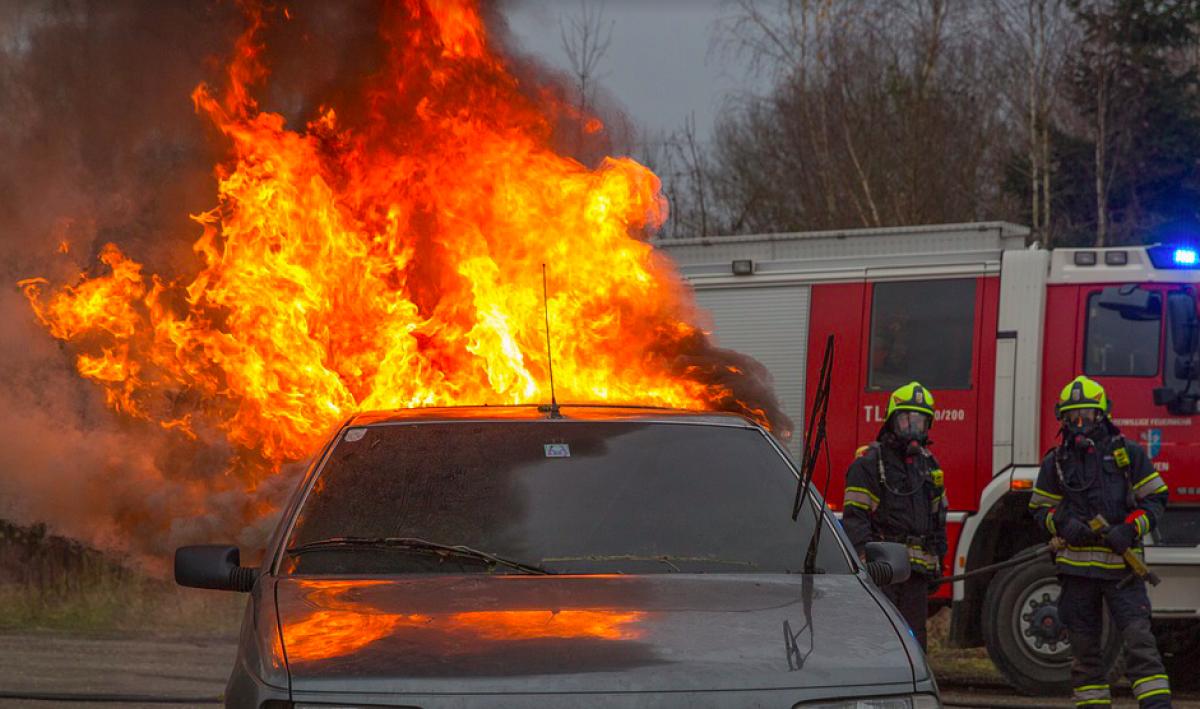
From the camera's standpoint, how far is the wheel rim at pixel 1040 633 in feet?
36.7

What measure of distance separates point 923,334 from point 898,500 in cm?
292

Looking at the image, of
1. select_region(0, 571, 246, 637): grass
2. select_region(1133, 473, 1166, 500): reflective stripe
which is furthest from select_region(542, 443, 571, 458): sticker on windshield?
select_region(0, 571, 246, 637): grass

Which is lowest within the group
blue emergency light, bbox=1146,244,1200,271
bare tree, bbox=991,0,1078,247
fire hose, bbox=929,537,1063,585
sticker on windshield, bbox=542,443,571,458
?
fire hose, bbox=929,537,1063,585

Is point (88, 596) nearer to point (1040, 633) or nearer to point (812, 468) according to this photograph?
point (1040, 633)

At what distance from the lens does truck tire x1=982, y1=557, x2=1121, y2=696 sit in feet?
36.6

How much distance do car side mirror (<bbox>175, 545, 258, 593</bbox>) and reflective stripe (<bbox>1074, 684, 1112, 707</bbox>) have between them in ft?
16.6

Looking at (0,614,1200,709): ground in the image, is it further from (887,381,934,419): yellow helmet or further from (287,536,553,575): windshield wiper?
(287,536,553,575): windshield wiper

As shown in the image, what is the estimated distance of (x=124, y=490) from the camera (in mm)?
12359

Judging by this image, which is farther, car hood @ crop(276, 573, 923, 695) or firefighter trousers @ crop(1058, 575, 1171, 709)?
firefighter trousers @ crop(1058, 575, 1171, 709)

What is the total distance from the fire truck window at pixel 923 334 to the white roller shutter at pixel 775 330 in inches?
23.7

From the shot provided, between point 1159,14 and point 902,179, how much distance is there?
4.79 metres

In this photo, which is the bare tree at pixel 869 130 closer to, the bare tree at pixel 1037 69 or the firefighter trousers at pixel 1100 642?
the bare tree at pixel 1037 69

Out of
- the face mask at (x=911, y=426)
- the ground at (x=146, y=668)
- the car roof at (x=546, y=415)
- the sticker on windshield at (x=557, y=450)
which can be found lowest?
the ground at (x=146, y=668)

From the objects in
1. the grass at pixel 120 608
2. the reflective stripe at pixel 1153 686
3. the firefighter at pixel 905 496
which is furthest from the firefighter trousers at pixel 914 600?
the grass at pixel 120 608
